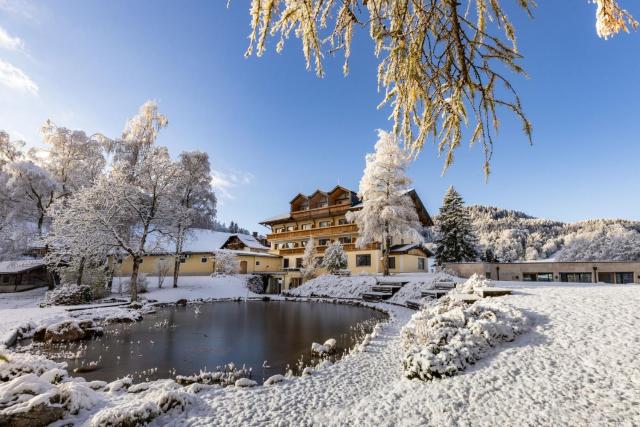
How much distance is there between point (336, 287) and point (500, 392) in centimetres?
2169

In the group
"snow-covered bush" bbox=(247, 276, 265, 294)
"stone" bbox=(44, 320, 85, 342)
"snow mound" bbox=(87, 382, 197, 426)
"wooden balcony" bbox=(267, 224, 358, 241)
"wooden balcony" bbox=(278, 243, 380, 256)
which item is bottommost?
"snow-covered bush" bbox=(247, 276, 265, 294)

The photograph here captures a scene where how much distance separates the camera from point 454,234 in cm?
3291

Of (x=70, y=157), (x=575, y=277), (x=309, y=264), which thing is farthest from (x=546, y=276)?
(x=70, y=157)

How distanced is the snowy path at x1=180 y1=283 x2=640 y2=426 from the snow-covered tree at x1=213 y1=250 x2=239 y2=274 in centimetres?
2838

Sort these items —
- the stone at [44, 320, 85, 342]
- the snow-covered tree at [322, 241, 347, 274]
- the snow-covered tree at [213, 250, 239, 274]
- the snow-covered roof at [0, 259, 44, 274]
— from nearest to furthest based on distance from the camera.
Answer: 1. the stone at [44, 320, 85, 342]
2. the snow-covered roof at [0, 259, 44, 274]
3. the snow-covered tree at [322, 241, 347, 274]
4. the snow-covered tree at [213, 250, 239, 274]

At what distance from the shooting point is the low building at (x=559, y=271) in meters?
21.3

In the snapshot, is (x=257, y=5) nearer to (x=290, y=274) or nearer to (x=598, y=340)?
(x=598, y=340)

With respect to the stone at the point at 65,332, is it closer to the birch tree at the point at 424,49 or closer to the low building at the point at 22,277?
the birch tree at the point at 424,49

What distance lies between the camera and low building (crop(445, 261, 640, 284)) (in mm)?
21297

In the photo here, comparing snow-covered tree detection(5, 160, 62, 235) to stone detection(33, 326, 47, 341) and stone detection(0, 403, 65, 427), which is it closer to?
stone detection(33, 326, 47, 341)

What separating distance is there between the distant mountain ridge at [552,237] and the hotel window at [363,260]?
1586 centimetres

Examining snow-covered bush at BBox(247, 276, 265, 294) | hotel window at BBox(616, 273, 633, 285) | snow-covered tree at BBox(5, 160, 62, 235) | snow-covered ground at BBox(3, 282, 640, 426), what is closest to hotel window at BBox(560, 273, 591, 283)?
hotel window at BBox(616, 273, 633, 285)

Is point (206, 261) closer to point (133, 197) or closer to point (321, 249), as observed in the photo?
point (321, 249)

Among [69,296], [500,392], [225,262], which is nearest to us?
[500,392]
